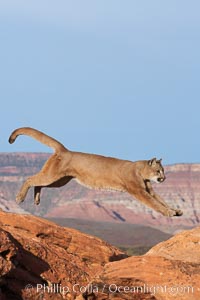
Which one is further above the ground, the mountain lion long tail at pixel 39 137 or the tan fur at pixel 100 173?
the mountain lion long tail at pixel 39 137

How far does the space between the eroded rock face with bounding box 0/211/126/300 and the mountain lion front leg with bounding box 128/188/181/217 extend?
1590 mm

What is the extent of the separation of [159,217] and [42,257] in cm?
16564

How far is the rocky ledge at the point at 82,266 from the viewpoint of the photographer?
10703 mm

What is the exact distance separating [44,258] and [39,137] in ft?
12.9

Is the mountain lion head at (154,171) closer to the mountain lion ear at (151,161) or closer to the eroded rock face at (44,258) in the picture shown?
the mountain lion ear at (151,161)

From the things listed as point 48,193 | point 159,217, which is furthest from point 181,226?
point 48,193

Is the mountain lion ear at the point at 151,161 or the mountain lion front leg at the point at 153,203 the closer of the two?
the mountain lion front leg at the point at 153,203

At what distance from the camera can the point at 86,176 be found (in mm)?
16422

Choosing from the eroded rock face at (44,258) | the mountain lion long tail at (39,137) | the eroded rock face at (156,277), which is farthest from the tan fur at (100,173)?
the eroded rock face at (156,277)

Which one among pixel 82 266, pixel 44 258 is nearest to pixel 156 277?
pixel 44 258

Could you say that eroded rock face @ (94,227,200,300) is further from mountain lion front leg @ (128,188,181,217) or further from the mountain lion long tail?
the mountain lion long tail

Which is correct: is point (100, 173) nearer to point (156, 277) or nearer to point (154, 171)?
point (154, 171)

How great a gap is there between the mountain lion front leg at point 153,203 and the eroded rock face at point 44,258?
62.6 inches

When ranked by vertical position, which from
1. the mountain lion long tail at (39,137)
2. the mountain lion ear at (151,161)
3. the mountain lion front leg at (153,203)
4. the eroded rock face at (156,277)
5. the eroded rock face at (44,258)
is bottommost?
the eroded rock face at (156,277)
